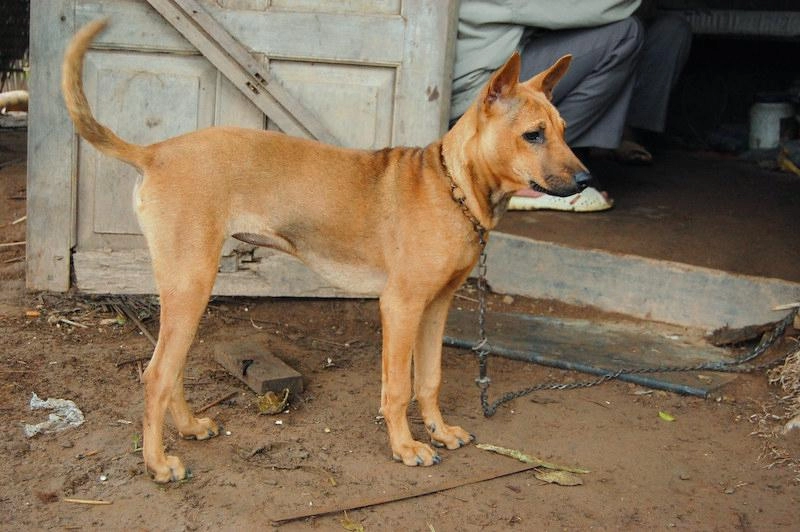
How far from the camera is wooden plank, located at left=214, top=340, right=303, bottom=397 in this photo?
4.75 meters

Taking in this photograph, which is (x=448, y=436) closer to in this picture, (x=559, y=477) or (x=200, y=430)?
(x=559, y=477)

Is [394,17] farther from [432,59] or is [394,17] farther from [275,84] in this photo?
[275,84]

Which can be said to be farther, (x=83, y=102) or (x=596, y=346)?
(x=596, y=346)

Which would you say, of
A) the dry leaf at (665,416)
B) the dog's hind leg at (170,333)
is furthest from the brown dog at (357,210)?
the dry leaf at (665,416)

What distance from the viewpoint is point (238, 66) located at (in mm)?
5645

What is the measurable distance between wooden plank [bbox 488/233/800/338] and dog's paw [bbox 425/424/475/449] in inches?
78.2

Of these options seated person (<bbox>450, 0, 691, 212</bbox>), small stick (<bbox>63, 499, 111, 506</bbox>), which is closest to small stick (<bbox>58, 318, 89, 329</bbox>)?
small stick (<bbox>63, 499, 111, 506</bbox>)

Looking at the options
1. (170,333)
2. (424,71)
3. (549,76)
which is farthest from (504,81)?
(424,71)

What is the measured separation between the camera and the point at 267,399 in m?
4.65

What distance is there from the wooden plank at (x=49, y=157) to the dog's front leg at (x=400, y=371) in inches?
102

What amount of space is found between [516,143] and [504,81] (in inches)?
10.1

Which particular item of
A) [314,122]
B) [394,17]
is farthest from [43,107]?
[394,17]

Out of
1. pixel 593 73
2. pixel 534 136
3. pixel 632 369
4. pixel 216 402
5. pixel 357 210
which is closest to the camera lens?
pixel 534 136

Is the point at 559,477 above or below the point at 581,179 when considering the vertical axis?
below
